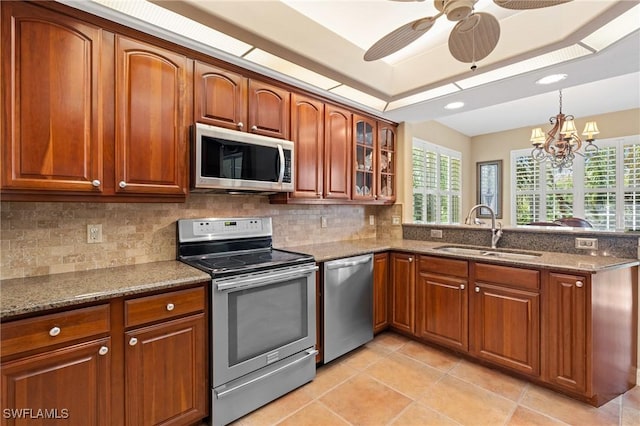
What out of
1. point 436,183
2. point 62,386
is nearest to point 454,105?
point 436,183

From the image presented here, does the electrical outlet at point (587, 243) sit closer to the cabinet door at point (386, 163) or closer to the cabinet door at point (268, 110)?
the cabinet door at point (386, 163)

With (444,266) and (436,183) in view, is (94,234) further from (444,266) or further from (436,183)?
(436,183)

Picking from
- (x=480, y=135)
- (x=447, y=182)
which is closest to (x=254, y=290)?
(x=447, y=182)

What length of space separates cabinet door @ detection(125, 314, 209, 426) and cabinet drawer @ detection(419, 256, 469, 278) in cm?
188

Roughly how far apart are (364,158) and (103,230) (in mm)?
2336

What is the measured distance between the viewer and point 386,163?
352cm

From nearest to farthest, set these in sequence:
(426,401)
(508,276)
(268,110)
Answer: (426,401) → (508,276) → (268,110)

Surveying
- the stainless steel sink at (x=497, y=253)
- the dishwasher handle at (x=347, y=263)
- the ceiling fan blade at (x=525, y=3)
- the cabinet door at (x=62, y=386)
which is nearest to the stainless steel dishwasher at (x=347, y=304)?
the dishwasher handle at (x=347, y=263)

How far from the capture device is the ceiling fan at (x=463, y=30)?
1350 mm

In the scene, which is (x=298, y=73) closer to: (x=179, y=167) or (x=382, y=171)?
(x=179, y=167)

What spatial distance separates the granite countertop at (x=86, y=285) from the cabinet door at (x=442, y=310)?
188 cm

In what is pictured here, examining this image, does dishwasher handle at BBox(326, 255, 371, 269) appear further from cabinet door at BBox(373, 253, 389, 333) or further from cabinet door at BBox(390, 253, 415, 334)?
cabinet door at BBox(390, 253, 415, 334)

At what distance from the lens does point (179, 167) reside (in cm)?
192

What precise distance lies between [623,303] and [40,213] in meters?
3.69
